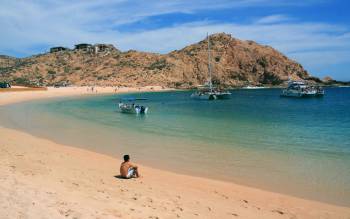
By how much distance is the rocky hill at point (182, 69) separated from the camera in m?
168

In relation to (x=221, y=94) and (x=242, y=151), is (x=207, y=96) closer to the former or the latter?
(x=221, y=94)

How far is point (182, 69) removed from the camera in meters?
174

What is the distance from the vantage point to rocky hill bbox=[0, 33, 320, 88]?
550 feet

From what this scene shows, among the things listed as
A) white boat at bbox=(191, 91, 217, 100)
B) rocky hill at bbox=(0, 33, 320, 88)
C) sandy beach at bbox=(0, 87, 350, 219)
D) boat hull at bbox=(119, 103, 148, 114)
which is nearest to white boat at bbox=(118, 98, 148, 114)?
boat hull at bbox=(119, 103, 148, 114)

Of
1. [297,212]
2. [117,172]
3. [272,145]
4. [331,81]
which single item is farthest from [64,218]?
[331,81]

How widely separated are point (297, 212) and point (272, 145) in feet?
42.9

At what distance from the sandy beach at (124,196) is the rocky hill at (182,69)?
14483 cm

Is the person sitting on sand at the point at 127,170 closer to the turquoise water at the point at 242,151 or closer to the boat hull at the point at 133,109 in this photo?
the turquoise water at the point at 242,151

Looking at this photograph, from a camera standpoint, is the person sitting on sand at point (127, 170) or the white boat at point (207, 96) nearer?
the person sitting on sand at point (127, 170)

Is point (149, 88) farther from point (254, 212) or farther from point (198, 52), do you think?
point (254, 212)

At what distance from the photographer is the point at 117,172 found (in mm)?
16062

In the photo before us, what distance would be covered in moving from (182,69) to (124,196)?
16355 centimetres

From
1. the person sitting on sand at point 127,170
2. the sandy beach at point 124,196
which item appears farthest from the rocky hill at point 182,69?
the person sitting on sand at point 127,170

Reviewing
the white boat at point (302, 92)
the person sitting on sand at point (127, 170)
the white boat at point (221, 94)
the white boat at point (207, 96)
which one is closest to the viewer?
the person sitting on sand at point (127, 170)
